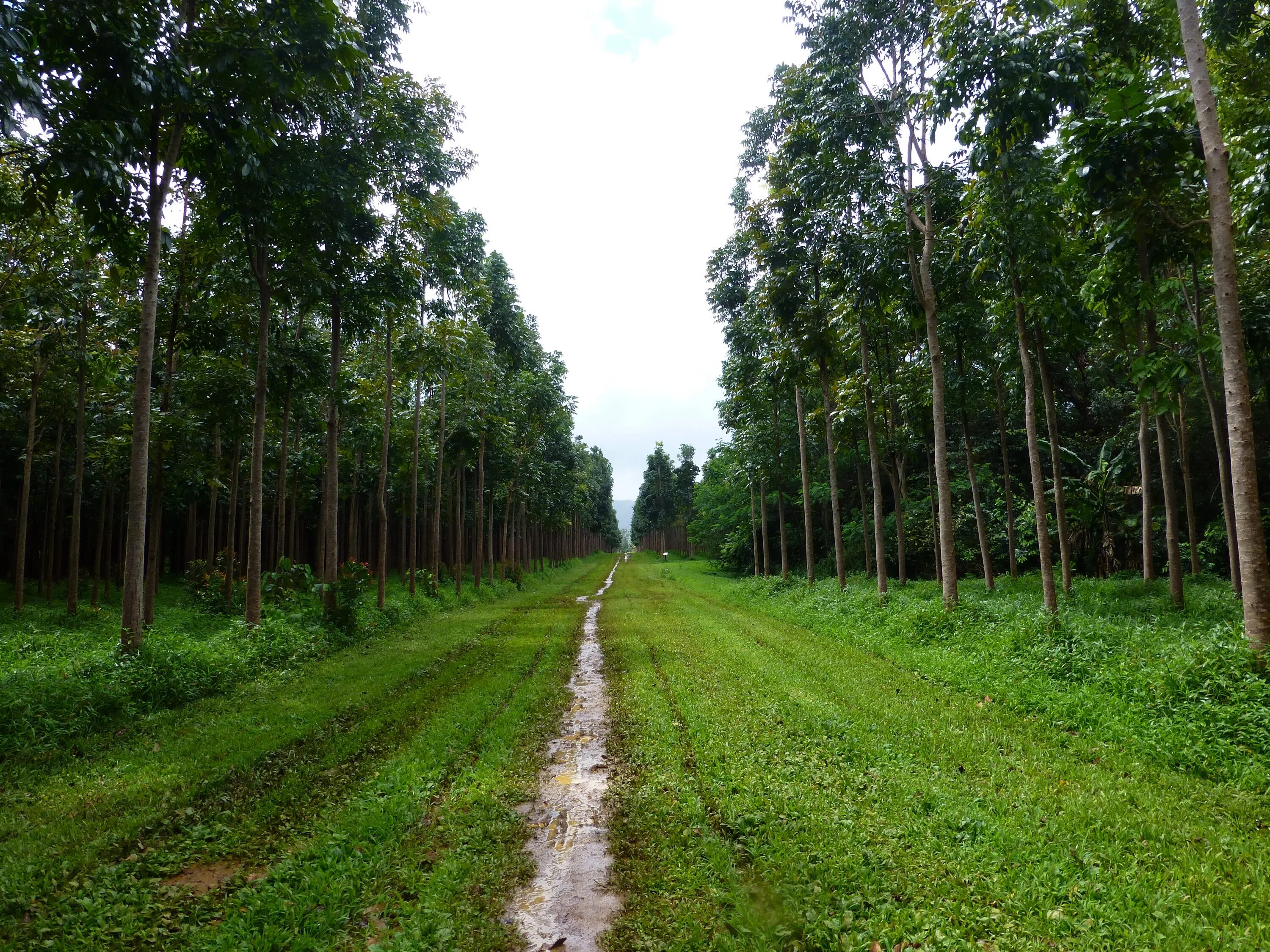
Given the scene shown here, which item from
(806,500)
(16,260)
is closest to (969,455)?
(806,500)

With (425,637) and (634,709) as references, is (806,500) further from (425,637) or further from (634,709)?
(634,709)

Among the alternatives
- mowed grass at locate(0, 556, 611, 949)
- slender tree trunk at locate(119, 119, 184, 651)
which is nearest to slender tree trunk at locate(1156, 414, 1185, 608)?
mowed grass at locate(0, 556, 611, 949)

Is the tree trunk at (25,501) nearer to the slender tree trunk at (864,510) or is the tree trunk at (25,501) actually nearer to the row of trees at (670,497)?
the slender tree trunk at (864,510)

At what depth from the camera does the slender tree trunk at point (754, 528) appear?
1356 inches

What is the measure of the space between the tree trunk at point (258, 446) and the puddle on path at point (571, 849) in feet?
28.4

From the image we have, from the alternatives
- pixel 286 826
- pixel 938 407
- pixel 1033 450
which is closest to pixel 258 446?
pixel 286 826

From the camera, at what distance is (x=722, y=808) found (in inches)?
203

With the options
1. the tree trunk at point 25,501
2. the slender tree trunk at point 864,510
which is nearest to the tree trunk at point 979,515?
the slender tree trunk at point 864,510

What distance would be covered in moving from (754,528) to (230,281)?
27.3 meters

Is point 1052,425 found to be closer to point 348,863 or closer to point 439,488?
point 348,863

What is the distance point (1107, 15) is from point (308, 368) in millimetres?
17872

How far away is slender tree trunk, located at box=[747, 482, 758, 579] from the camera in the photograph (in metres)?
34.4

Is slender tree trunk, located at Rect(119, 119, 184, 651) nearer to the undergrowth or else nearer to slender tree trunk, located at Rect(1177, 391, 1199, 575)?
the undergrowth

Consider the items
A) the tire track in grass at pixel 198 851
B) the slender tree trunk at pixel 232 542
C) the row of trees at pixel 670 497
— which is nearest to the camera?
the tire track in grass at pixel 198 851
